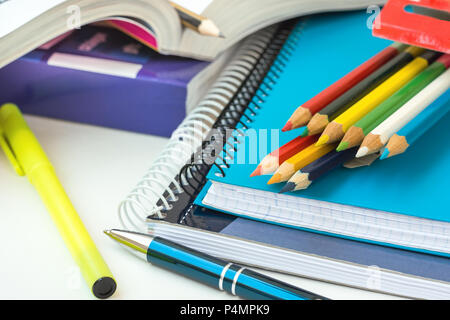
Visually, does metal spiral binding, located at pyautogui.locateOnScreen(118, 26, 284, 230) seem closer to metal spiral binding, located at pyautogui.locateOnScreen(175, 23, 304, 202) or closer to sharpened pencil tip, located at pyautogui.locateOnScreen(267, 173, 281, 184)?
metal spiral binding, located at pyautogui.locateOnScreen(175, 23, 304, 202)

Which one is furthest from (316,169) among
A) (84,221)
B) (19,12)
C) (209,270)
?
(19,12)

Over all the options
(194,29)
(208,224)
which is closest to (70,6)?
(194,29)

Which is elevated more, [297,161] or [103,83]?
[103,83]

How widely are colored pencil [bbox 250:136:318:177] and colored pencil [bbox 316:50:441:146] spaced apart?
0.02m

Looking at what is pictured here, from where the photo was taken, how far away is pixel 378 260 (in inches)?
17.6

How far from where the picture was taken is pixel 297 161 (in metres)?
0.44

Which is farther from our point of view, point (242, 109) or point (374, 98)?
point (242, 109)

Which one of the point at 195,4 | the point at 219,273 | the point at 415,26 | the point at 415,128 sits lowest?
the point at 219,273

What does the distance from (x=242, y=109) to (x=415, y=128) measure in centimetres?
20

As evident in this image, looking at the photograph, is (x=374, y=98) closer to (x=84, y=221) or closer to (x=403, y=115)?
(x=403, y=115)

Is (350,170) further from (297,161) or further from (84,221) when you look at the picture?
(84,221)

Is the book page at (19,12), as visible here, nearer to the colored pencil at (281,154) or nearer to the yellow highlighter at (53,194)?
the yellow highlighter at (53,194)

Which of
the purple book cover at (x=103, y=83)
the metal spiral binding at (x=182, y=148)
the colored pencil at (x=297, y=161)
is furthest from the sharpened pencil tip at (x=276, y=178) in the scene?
the purple book cover at (x=103, y=83)
